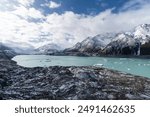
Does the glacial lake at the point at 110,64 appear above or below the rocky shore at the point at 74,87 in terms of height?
Answer: below

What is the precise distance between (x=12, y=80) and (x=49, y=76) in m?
3.22

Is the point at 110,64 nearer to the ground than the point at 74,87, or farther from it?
nearer to the ground

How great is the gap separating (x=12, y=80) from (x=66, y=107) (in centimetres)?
1121

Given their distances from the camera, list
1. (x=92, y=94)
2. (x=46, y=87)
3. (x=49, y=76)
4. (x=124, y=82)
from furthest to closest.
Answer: (x=49, y=76)
(x=124, y=82)
(x=46, y=87)
(x=92, y=94)

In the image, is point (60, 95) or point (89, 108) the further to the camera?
point (60, 95)

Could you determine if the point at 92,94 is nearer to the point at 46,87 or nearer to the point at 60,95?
the point at 60,95

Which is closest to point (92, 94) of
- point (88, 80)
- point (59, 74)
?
point (88, 80)

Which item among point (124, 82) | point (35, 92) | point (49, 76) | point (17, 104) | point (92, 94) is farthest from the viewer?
point (49, 76)

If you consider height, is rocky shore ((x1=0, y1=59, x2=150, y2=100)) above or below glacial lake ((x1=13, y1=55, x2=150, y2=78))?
above

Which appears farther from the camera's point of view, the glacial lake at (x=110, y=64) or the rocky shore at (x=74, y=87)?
the glacial lake at (x=110, y=64)

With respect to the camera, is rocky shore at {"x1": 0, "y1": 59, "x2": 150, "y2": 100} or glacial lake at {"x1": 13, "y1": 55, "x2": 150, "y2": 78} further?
glacial lake at {"x1": 13, "y1": 55, "x2": 150, "y2": 78}

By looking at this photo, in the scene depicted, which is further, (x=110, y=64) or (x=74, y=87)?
(x=110, y=64)

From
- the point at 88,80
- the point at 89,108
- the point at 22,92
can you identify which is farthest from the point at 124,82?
the point at 89,108

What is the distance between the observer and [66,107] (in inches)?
398
